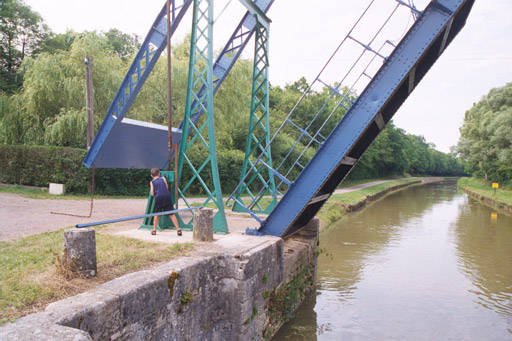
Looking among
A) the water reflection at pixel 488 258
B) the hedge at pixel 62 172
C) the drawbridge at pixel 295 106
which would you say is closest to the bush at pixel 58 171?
the hedge at pixel 62 172

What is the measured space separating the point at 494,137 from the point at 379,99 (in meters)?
27.8

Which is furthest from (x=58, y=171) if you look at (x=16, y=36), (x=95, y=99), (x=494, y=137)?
(x=494, y=137)

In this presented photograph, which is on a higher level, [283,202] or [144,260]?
[283,202]

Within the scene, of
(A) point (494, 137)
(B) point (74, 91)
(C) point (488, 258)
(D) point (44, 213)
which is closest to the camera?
(D) point (44, 213)

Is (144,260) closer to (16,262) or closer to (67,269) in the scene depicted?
(67,269)

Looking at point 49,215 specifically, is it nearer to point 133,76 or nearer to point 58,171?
point 133,76

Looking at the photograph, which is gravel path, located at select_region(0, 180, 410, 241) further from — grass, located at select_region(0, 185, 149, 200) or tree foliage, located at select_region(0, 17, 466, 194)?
tree foliage, located at select_region(0, 17, 466, 194)

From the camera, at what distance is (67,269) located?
4.13m

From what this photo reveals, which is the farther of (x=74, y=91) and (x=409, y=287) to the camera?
(x=74, y=91)

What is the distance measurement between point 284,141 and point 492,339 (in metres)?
20.9

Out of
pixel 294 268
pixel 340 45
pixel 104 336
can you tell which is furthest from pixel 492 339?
pixel 104 336

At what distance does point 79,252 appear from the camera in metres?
4.19

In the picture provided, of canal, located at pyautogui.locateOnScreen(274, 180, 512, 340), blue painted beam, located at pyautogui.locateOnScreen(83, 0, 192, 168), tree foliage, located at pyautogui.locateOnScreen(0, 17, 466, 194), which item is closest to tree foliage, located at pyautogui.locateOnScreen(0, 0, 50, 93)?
tree foliage, located at pyautogui.locateOnScreen(0, 17, 466, 194)

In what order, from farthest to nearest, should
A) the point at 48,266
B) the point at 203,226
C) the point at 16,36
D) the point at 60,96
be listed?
1. the point at 16,36
2. the point at 60,96
3. the point at 203,226
4. the point at 48,266
